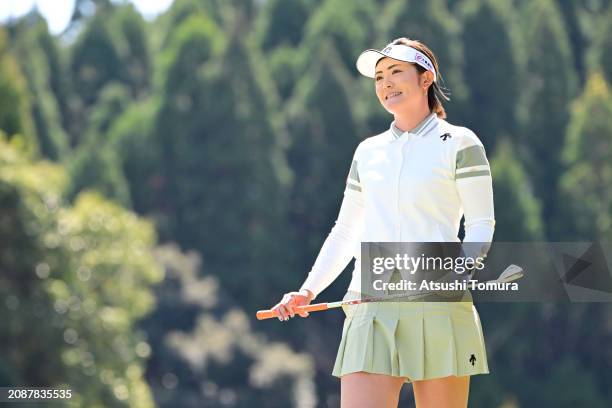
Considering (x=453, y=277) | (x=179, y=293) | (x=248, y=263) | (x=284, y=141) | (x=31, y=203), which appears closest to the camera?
(x=453, y=277)

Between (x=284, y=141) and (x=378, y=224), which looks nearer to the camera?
(x=378, y=224)

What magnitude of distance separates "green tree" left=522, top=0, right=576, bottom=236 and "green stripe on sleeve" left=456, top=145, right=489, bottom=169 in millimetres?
43308

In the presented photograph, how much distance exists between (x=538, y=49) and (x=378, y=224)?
48.1m

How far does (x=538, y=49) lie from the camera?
52.6 metres

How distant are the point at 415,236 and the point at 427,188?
149 mm

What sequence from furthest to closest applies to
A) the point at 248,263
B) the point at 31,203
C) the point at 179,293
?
the point at 248,263 → the point at 179,293 → the point at 31,203

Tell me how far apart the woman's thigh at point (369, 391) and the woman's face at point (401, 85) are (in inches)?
33.0

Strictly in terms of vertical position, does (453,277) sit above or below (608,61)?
below

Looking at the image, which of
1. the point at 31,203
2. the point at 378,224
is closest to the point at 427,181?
the point at 378,224

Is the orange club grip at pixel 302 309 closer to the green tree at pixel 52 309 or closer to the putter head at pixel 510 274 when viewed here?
the putter head at pixel 510 274

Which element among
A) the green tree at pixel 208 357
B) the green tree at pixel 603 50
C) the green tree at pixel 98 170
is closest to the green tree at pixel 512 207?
the green tree at pixel 208 357

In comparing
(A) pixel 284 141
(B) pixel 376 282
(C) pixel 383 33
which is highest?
(C) pixel 383 33

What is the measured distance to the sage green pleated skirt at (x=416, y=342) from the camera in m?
5.13

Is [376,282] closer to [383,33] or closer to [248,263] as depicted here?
[248,263]
